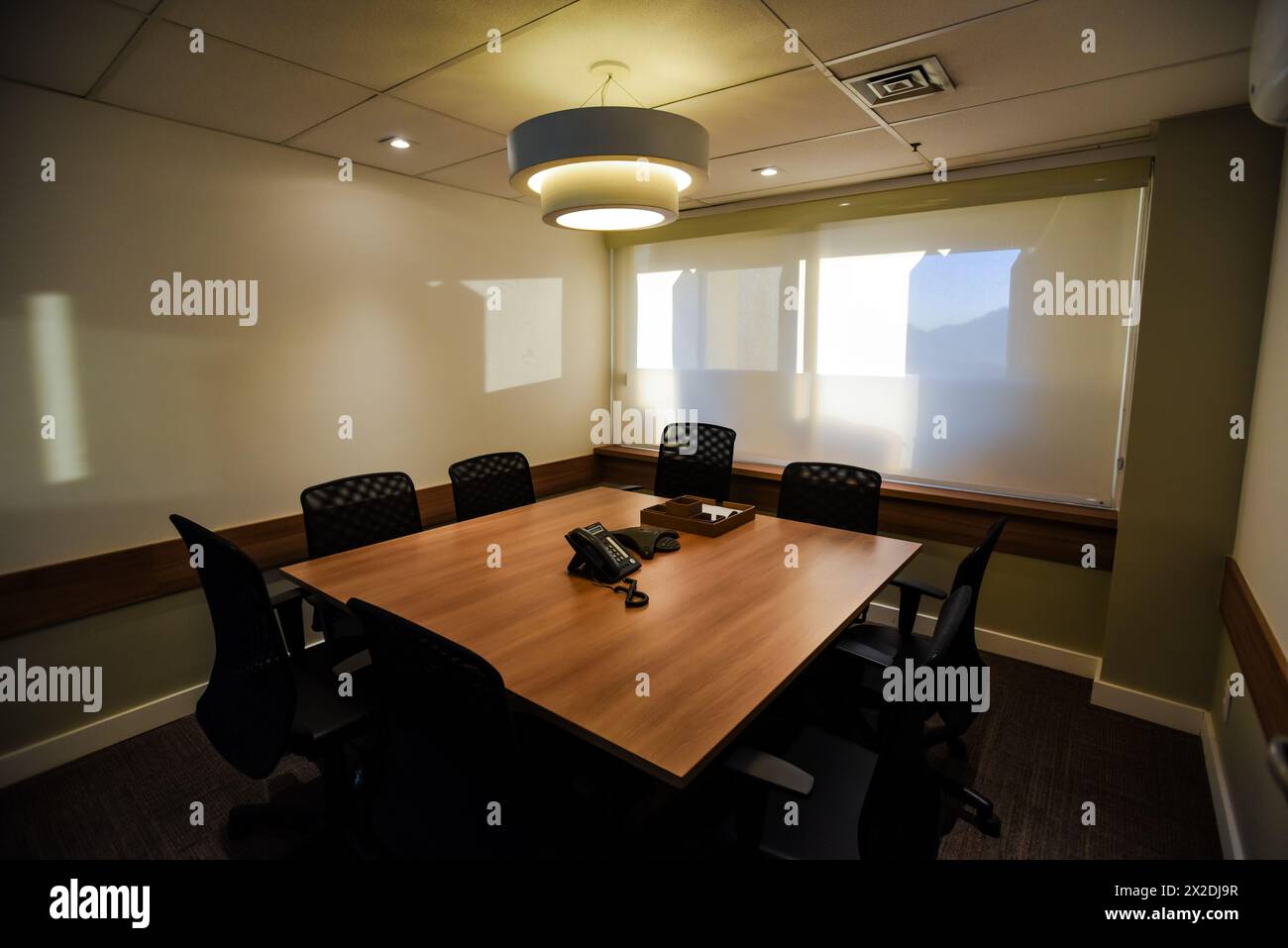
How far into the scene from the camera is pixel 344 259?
3406mm

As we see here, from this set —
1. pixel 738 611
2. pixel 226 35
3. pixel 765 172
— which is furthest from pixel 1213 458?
pixel 226 35

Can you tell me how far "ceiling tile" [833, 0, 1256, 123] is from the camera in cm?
180

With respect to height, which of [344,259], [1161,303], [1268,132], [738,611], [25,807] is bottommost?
[25,807]

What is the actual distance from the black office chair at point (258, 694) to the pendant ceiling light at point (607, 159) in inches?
56.5

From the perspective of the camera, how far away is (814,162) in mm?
3328

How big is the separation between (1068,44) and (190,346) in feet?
11.6

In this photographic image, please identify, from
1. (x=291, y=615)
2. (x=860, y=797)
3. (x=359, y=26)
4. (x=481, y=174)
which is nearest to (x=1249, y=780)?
(x=860, y=797)

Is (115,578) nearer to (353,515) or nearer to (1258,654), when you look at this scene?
(353,515)

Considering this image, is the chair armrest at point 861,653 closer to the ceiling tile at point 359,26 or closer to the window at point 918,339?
the window at point 918,339

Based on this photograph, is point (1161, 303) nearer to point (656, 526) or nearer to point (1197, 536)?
point (1197, 536)

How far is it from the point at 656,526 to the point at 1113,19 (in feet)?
7.66

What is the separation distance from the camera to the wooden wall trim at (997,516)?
321 cm

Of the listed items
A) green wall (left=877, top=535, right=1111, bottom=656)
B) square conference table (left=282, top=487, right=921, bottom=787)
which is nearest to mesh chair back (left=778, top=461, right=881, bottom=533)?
square conference table (left=282, top=487, right=921, bottom=787)

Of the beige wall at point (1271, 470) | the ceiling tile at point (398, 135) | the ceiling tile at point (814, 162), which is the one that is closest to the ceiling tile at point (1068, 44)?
the ceiling tile at point (814, 162)
